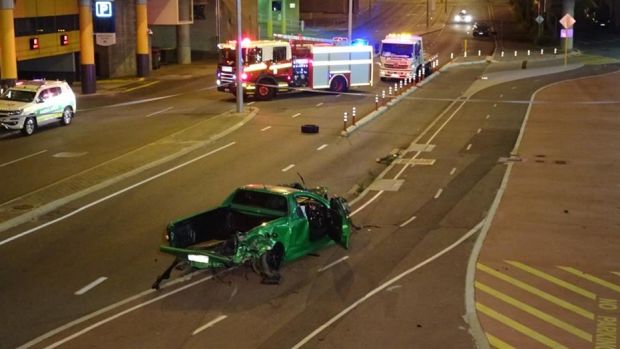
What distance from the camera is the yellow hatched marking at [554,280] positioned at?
1588cm

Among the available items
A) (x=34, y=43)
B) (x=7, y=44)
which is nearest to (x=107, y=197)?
(x=7, y=44)

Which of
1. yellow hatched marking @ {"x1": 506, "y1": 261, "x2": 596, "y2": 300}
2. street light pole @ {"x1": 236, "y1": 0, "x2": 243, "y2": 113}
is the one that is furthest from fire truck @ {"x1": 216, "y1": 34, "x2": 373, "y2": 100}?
yellow hatched marking @ {"x1": 506, "y1": 261, "x2": 596, "y2": 300}

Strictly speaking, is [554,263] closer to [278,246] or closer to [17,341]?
[278,246]

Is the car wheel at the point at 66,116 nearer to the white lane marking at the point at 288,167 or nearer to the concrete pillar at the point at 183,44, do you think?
the white lane marking at the point at 288,167

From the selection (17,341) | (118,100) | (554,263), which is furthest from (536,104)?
(17,341)

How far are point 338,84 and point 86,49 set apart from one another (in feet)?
50.8

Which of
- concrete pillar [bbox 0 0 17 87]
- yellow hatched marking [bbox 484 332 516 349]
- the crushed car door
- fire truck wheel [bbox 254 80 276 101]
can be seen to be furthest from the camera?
fire truck wheel [bbox 254 80 276 101]

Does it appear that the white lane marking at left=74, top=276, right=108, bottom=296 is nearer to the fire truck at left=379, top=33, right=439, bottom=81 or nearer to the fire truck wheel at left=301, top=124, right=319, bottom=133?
the fire truck wheel at left=301, top=124, right=319, bottom=133

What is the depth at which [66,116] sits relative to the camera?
1513 inches

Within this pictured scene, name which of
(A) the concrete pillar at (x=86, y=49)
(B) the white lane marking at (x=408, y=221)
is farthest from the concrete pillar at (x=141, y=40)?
(B) the white lane marking at (x=408, y=221)

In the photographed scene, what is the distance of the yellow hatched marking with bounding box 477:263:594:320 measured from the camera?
14.8m

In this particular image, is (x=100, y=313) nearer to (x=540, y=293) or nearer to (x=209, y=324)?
(x=209, y=324)

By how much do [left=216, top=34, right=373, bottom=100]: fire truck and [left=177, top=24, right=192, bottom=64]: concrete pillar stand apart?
25.9 m

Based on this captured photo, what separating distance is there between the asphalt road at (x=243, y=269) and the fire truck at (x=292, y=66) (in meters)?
4.83
